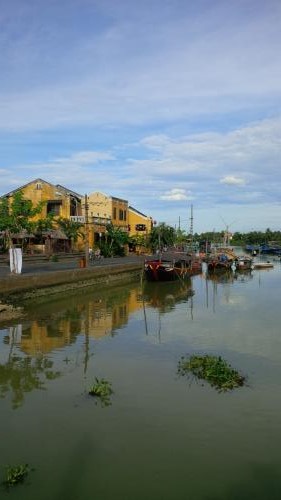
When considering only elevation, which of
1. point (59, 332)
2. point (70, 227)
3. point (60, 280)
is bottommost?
point (59, 332)

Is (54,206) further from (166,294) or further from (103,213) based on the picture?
(166,294)

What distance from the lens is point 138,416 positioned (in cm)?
843

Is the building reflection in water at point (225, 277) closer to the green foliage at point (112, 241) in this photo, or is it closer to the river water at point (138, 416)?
the green foliage at point (112, 241)

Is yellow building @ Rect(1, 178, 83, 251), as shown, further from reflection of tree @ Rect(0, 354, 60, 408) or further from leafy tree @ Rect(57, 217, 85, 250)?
reflection of tree @ Rect(0, 354, 60, 408)

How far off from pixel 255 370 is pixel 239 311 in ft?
34.2

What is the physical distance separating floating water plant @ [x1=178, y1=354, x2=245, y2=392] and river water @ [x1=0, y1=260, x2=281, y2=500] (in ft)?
0.72

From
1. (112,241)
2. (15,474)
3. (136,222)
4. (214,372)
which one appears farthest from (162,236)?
(15,474)

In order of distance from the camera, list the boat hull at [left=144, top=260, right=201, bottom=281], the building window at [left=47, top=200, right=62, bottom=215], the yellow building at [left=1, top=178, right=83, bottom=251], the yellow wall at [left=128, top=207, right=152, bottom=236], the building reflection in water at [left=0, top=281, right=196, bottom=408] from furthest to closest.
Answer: the yellow wall at [left=128, top=207, right=152, bottom=236], the building window at [left=47, top=200, right=62, bottom=215], the yellow building at [left=1, top=178, right=83, bottom=251], the boat hull at [left=144, top=260, right=201, bottom=281], the building reflection in water at [left=0, top=281, right=196, bottom=408]

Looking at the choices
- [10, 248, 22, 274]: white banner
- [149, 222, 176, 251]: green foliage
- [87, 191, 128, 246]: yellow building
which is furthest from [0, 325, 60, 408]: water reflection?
[149, 222, 176, 251]: green foliage

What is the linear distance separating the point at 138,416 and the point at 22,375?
3647 mm

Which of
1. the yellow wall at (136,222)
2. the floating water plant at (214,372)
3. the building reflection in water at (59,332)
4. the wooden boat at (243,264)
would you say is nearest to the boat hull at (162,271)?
the building reflection in water at (59,332)

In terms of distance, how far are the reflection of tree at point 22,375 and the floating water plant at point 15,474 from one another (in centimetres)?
264

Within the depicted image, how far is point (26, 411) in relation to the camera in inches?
339

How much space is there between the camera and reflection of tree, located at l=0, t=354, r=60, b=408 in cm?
987
